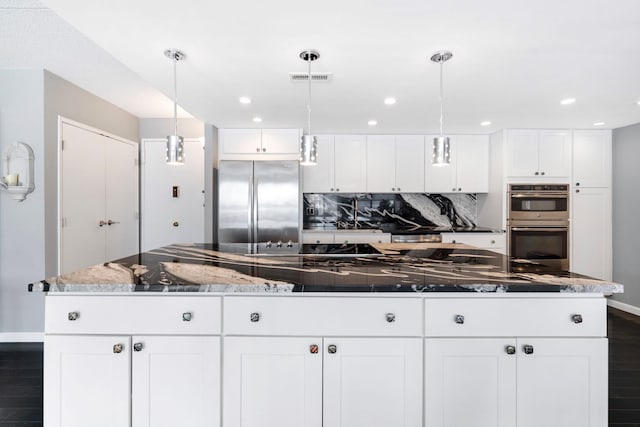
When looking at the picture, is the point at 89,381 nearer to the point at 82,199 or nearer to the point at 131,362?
the point at 131,362

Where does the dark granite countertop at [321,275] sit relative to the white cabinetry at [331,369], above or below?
above

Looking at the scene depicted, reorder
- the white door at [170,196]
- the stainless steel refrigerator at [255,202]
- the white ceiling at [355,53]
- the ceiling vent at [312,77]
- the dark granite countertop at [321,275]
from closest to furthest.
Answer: the dark granite countertop at [321,275] < the white ceiling at [355,53] < the ceiling vent at [312,77] < the stainless steel refrigerator at [255,202] < the white door at [170,196]

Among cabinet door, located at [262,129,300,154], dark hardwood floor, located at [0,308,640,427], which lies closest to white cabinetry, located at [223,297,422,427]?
dark hardwood floor, located at [0,308,640,427]

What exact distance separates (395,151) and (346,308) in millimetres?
3494

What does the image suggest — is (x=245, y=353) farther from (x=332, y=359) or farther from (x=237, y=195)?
(x=237, y=195)

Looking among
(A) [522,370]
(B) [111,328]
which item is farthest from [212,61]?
(A) [522,370]

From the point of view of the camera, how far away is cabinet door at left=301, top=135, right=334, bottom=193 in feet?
14.8

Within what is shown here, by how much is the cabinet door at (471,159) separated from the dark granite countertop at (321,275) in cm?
273

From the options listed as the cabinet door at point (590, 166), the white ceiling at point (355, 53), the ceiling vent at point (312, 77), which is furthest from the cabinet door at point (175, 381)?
the cabinet door at point (590, 166)

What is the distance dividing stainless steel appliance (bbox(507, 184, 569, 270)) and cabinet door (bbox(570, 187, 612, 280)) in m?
0.14

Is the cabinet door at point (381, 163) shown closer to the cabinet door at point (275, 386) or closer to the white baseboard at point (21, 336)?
the cabinet door at point (275, 386)

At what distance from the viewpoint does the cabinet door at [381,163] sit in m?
4.54

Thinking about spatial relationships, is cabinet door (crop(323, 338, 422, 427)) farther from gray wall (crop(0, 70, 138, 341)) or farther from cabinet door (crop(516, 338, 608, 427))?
gray wall (crop(0, 70, 138, 341))

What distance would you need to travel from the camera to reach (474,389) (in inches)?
55.3
